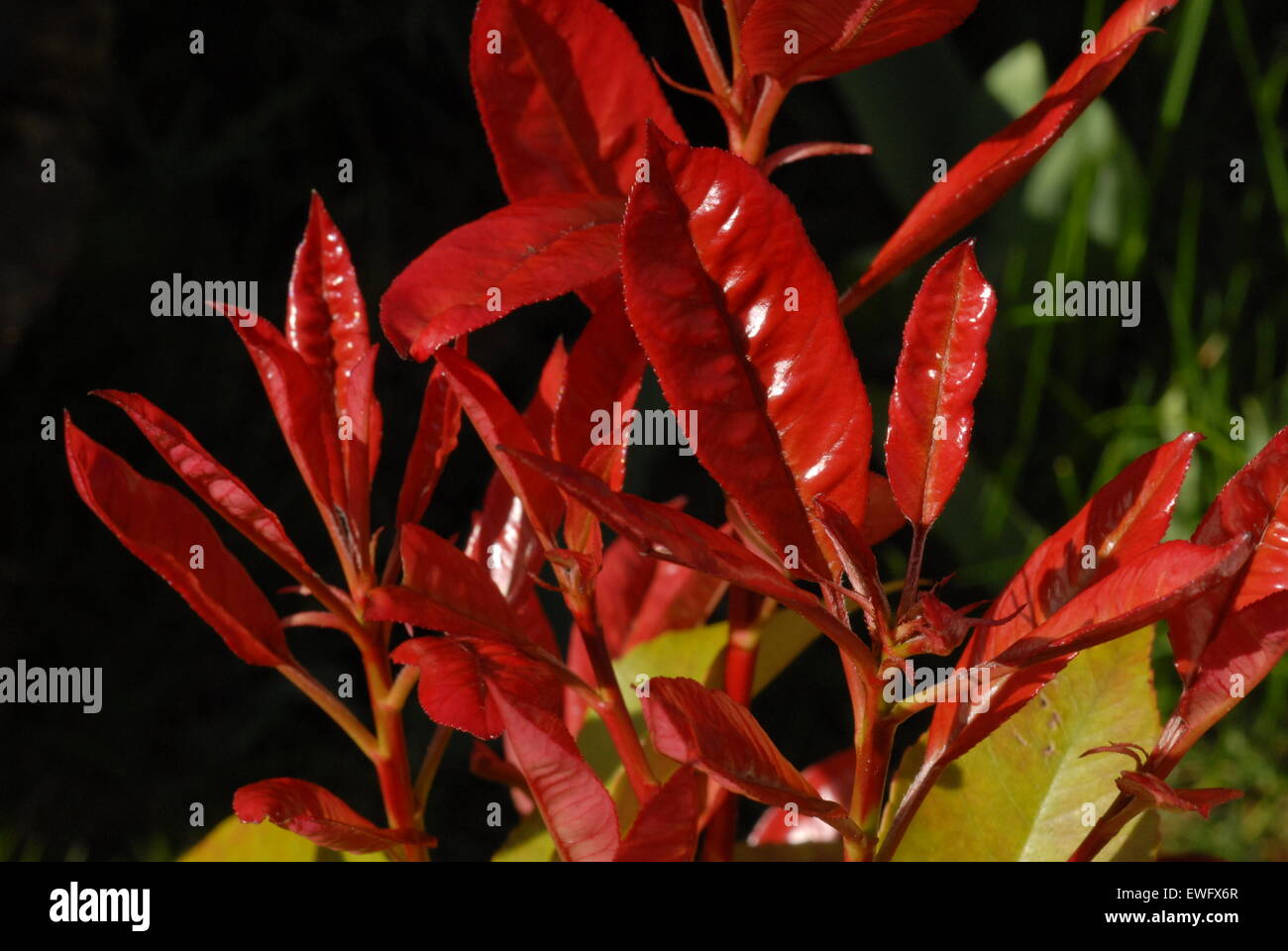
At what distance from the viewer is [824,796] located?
0.78 metres

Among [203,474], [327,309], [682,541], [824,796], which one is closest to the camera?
[682,541]

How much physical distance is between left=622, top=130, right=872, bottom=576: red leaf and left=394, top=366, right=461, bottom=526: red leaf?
0.50 ft

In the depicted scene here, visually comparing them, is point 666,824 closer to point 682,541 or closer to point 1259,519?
point 682,541

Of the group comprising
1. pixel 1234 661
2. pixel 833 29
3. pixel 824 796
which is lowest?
pixel 824 796

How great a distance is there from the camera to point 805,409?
0.45 metres

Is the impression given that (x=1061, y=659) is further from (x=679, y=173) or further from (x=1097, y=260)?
(x=1097, y=260)

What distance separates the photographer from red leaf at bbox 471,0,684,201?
543 mm

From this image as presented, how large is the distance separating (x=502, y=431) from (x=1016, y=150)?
215mm

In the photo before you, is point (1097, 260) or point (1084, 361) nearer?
point (1097, 260)

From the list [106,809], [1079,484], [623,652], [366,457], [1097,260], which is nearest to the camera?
[366,457]

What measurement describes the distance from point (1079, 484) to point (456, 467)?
0.89m

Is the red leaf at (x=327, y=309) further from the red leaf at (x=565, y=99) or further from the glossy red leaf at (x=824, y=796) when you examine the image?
the glossy red leaf at (x=824, y=796)

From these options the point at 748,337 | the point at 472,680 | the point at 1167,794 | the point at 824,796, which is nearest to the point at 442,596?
the point at 472,680
